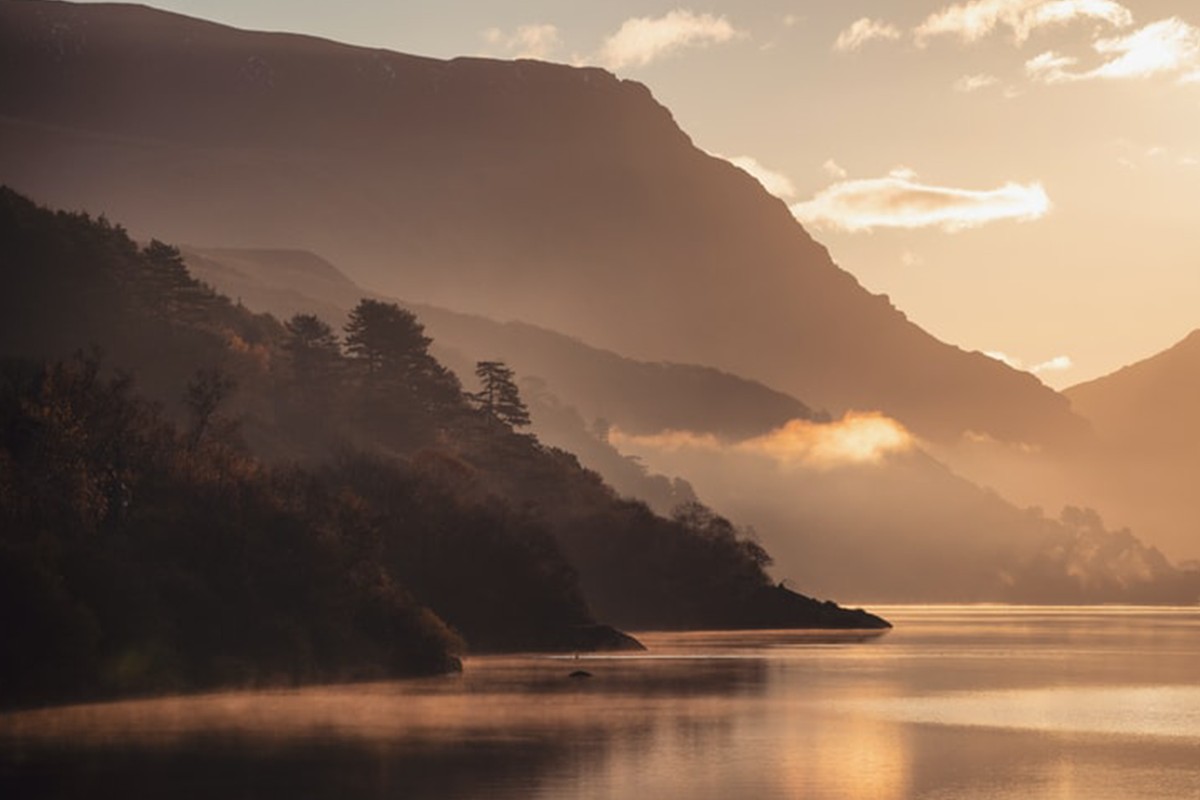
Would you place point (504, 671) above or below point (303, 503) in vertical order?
below

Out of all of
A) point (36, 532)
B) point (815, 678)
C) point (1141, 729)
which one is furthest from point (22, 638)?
point (815, 678)

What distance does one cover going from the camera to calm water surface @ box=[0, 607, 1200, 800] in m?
79.9

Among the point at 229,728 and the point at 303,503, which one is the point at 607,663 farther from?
the point at 229,728

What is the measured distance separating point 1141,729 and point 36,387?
295ft

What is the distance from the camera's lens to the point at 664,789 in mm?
79875

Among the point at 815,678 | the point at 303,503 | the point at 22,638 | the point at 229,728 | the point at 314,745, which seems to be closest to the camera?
the point at 314,745

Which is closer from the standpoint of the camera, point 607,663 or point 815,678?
point 815,678

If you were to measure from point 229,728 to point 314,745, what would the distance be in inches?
418

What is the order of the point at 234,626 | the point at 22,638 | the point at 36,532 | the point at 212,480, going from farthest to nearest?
the point at 212,480 → the point at 234,626 → the point at 36,532 → the point at 22,638

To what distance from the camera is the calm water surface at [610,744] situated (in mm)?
79938

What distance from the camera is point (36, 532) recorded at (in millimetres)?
130250

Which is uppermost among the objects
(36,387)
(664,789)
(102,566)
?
(36,387)

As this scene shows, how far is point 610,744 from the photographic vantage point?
331 feet

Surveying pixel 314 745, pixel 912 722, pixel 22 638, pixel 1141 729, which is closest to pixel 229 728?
pixel 314 745
